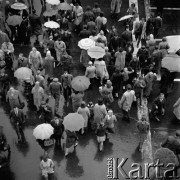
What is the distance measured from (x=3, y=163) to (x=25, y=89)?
3.94m

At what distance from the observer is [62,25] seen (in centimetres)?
2100

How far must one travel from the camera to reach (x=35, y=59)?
18.2m

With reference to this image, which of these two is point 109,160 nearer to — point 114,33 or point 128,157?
point 128,157

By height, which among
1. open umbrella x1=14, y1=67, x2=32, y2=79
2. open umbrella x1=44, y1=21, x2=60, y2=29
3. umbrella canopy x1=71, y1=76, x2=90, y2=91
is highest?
open umbrella x1=44, y1=21, x2=60, y2=29

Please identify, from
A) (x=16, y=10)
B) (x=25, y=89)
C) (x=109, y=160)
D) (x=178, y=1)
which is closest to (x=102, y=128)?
(x=109, y=160)

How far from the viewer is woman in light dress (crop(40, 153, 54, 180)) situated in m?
13.7

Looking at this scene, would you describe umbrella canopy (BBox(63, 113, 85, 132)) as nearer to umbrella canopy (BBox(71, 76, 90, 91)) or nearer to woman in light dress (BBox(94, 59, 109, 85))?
umbrella canopy (BBox(71, 76, 90, 91))

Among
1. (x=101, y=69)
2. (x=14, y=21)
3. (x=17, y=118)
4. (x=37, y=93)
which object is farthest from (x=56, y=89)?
(x=14, y=21)

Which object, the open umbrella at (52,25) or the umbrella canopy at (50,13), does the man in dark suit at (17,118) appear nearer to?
the open umbrella at (52,25)

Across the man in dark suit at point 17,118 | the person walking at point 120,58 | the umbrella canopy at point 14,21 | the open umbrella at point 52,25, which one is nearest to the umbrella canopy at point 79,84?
the man in dark suit at point 17,118

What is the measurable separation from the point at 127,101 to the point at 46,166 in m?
4.44

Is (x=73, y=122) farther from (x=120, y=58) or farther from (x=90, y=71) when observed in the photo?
(x=120, y=58)

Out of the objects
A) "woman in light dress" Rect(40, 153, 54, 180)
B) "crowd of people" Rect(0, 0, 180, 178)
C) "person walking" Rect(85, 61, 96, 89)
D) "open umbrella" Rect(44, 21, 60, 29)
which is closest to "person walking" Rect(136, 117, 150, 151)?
"crowd of people" Rect(0, 0, 180, 178)

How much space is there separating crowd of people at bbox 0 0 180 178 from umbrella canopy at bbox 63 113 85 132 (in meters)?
0.32
